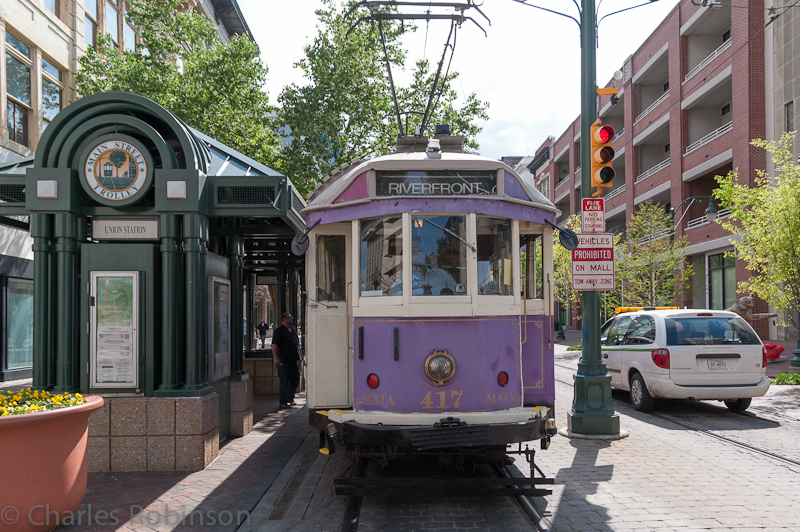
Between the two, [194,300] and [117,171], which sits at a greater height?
[117,171]

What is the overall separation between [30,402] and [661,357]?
885 cm

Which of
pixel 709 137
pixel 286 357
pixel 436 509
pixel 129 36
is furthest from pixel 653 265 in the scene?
pixel 129 36

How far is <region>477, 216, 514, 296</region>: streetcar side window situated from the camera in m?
5.97

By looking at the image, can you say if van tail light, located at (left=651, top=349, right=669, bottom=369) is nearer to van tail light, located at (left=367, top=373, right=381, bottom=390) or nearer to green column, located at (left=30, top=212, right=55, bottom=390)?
van tail light, located at (left=367, top=373, right=381, bottom=390)

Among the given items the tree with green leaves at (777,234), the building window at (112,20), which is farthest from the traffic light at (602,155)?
the building window at (112,20)

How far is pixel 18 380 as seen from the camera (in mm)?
16719

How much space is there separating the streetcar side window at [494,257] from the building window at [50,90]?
16.6 m

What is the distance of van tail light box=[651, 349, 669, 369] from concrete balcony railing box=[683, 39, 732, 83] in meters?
21.7

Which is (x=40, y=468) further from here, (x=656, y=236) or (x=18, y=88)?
(x=656, y=236)

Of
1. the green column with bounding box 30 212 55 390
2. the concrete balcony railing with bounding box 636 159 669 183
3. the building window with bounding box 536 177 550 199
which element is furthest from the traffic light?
the building window with bounding box 536 177 550 199

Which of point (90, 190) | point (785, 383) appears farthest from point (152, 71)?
point (785, 383)

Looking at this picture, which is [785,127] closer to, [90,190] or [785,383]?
[785,383]

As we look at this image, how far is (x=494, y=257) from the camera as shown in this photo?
606 centimetres

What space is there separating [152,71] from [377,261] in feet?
59.5
